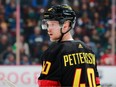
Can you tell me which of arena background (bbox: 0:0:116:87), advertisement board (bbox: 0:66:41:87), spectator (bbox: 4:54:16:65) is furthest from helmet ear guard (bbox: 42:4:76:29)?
spectator (bbox: 4:54:16:65)

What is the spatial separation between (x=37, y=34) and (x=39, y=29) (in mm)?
121

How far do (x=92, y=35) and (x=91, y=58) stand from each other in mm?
6090

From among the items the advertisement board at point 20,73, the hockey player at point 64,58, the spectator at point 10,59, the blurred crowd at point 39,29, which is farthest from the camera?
the blurred crowd at point 39,29

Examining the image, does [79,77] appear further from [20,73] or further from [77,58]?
[20,73]

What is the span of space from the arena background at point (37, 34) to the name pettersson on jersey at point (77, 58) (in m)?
5.30

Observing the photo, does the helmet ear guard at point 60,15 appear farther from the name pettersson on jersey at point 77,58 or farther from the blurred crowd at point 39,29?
the blurred crowd at point 39,29

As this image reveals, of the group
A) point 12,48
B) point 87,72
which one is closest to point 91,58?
point 87,72

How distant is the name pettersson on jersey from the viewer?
8.04 ft

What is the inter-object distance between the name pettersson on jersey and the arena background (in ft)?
17.4

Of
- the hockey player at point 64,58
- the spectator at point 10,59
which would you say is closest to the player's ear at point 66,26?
the hockey player at point 64,58

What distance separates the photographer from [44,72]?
2.48 m

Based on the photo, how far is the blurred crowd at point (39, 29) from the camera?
323 inches

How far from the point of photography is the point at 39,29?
337 inches

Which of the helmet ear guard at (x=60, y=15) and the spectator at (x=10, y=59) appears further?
the spectator at (x=10, y=59)
